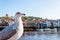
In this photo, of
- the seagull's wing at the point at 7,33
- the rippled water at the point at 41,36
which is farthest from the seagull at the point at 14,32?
the rippled water at the point at 41,36

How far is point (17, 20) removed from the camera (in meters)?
5.44

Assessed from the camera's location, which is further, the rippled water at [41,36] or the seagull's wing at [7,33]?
the rippled water at [41,36]

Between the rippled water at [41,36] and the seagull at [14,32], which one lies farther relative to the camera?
the rippled water at [41,36]

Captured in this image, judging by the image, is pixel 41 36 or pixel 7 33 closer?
pixel 7 33

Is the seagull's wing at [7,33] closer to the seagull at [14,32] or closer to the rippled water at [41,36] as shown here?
the seagull at [14,32]

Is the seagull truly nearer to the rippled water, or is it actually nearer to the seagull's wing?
the seagull's wing

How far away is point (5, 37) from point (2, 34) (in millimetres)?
113

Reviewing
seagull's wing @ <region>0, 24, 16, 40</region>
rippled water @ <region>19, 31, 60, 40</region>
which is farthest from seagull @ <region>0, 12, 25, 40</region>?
rippled water @ <region>19, 31, 60, 40</region>

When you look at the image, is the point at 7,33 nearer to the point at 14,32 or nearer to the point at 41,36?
the point at 14,32

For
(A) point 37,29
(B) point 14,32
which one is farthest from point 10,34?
(A) point 37,29

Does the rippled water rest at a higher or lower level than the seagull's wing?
lower

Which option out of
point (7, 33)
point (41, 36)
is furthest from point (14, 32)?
point (41, 36)

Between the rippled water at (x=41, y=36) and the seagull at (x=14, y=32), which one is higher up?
the seagull at (x=14, y=32)

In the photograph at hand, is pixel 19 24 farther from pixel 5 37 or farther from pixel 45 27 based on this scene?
pixel 45 27
